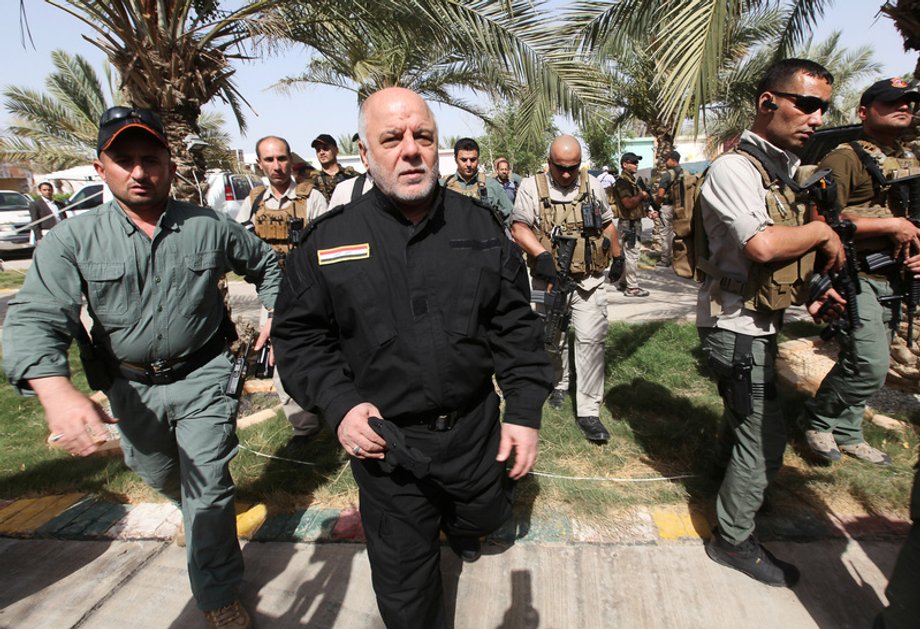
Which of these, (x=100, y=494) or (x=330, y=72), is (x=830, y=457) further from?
(x=330, y=72)

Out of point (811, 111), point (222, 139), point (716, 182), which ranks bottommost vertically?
point (716, 182)

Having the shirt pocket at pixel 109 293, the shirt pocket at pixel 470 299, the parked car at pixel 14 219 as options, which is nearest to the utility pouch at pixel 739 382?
the shirt pocket at pixel 470 299

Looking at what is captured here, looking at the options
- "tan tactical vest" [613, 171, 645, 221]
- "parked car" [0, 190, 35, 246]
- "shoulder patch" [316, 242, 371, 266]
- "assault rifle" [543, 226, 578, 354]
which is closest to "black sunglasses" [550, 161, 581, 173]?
"assault rifle" [543, 226, 578, 354]

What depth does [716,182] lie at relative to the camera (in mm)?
2254

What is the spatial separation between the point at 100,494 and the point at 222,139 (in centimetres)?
1915

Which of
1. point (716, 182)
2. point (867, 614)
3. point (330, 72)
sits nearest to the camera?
point (867, 614)

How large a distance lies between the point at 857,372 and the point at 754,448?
3.87 ft

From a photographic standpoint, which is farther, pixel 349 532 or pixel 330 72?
pixel 330 72

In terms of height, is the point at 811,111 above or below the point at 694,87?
below

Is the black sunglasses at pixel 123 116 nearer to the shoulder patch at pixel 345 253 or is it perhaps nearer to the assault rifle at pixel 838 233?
the shoulder patch at pixel 345 253

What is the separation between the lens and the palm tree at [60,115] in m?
13.7

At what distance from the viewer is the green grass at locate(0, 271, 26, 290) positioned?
10374mm

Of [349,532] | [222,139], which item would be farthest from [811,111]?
[222,139]

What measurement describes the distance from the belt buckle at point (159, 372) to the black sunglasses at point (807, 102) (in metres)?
2.76
